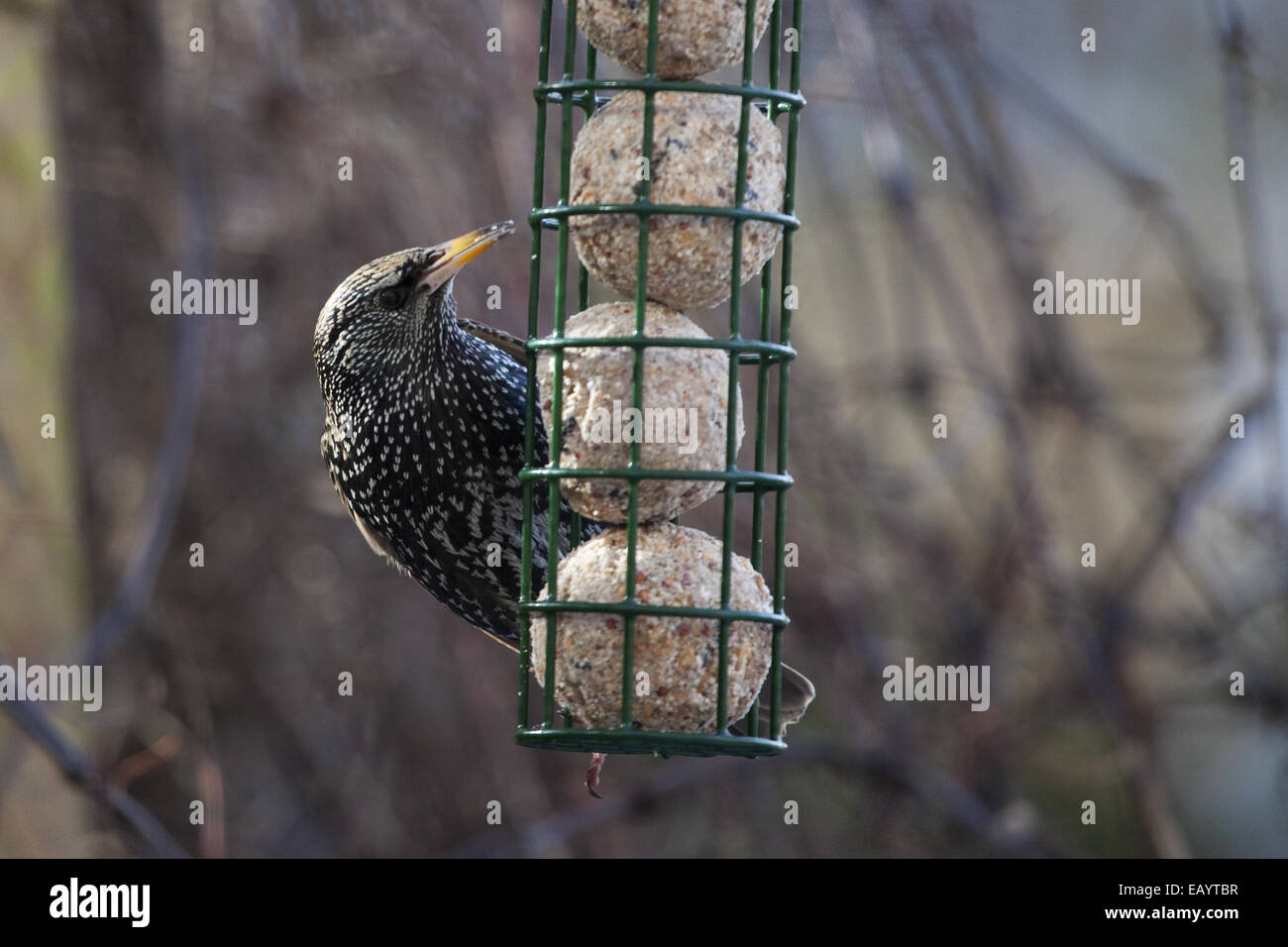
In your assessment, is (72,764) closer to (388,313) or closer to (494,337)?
(388,313)

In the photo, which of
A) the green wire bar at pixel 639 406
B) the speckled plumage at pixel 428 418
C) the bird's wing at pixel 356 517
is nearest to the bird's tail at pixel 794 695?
the green wire bar at pixel 639 406

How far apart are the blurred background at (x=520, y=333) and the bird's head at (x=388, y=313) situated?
53.0 inches

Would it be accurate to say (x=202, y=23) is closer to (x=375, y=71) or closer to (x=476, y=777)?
(x=375, y=71)

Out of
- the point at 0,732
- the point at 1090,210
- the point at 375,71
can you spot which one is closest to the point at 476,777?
the point at 0,732

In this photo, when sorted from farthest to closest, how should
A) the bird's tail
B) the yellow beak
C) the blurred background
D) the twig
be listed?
the blurred background → the bird's tail → the twig → the yellow beak

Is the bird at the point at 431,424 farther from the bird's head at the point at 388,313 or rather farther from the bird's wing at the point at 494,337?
the bird's wing at the point at 494,337

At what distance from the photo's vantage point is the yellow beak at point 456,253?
396 cm

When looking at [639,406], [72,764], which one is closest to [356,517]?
[72,764]

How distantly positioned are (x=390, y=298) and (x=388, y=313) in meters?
0.04

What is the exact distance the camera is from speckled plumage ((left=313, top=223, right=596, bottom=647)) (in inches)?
178

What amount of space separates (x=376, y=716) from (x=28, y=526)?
1828 millimetres

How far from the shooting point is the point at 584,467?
3551 mm

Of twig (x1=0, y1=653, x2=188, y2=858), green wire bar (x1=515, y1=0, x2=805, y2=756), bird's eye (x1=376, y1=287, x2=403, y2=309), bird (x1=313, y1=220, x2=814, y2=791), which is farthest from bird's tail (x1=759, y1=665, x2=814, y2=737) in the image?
twig (x1=0, y1=653, x2=188, y2=858)

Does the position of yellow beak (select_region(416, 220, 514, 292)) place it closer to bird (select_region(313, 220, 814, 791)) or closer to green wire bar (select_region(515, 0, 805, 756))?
bird (select_region(313, 220, 814, 791))
